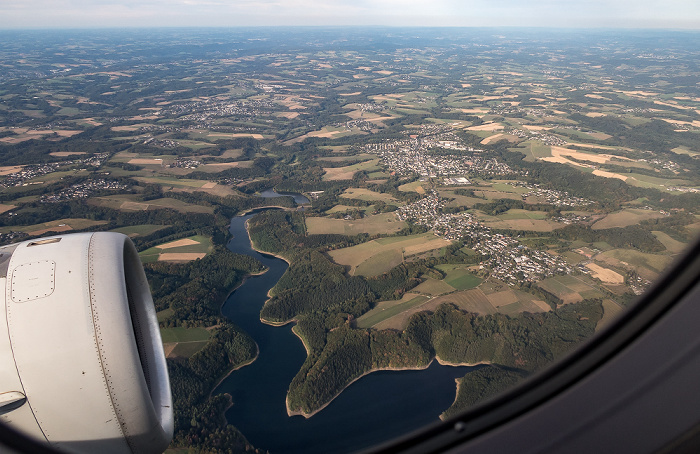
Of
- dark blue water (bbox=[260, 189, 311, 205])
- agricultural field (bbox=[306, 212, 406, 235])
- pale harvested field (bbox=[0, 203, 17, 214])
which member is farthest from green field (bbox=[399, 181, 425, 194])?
pale harvested field (bbox=[0, 203, 17, 214])

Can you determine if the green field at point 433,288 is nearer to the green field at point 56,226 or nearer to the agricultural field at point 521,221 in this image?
the agricultural field at point 521,221

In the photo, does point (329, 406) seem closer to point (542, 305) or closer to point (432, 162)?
point (542, 305)

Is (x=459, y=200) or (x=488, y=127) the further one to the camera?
(x=488, y=127)

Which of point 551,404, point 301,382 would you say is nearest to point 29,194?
point 301,382

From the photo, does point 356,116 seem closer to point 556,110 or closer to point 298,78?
point 556,110

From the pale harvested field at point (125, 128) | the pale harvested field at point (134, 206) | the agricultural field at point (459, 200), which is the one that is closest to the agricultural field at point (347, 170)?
the agricultural field at point (459, 200)

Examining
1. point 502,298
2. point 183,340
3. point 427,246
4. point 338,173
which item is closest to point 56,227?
point 183,340
